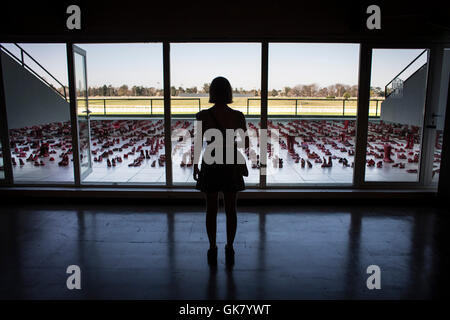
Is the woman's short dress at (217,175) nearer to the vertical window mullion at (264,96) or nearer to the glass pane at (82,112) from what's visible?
the vertical window mullion at (264,96)

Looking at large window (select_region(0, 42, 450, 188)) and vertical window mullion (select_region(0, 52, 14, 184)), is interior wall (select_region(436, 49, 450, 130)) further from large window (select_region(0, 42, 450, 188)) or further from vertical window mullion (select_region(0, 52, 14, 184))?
vertical window mullion (select_region(0, 52, 14, 184))

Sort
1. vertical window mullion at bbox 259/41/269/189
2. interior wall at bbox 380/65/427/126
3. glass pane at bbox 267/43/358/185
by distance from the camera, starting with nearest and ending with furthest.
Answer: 1. vertical window mullion at bbox 259/41/269/189
2. glass pane at bbox 267/43/358/185
3. interior wall at bbox 380/65/427/126

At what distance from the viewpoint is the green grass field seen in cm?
487

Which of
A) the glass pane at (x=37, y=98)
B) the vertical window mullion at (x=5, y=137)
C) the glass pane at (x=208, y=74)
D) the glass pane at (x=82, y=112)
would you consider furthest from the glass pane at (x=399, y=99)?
the vertical window mullion at (x=5, y=137)

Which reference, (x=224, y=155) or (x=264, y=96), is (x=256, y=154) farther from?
(x=224, y=155)

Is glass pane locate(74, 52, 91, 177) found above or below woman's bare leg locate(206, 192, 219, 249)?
above

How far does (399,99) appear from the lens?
4965 mm

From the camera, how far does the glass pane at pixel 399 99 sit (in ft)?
15.7

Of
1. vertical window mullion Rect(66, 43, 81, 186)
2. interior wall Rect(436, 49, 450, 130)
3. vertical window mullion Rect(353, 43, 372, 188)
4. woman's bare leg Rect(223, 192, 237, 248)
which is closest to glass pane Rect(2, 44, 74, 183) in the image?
vertical window mullion Rect(66, 43, 81, 186)

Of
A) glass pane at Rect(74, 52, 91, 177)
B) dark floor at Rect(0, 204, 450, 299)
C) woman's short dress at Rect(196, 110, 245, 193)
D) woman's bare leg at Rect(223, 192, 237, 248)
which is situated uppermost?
glass pane at Rect(74, 52, 91, 177)

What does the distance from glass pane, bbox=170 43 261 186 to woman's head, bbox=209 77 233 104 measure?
5.80ft

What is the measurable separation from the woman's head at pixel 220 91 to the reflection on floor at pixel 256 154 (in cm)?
214

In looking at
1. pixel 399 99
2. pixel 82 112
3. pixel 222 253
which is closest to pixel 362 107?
pixel 399 99
